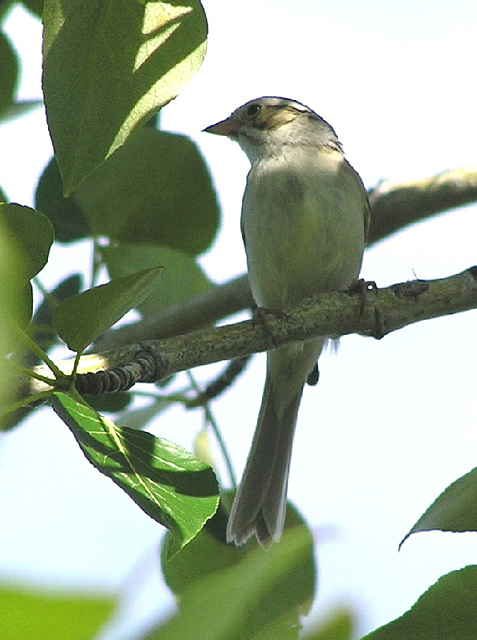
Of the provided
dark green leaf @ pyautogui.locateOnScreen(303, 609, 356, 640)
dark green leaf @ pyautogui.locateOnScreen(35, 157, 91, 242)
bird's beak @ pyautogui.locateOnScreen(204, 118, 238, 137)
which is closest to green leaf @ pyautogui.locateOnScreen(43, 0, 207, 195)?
dark green leaf @ pyautogui.locateOnScreen(303, 609, 356, 640)

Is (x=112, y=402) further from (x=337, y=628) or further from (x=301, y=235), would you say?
(x=337, y=628)

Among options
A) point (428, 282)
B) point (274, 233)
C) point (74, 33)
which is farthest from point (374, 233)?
point (74, 33)

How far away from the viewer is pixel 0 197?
2688mm

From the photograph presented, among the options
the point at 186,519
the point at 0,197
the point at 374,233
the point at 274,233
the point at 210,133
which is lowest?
the point at 186,519

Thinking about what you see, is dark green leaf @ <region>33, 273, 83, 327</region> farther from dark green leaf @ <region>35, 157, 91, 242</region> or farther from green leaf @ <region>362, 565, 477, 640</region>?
green leaf @ <region>362, 565, 477, 640</region>

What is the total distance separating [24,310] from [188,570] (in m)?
1.11

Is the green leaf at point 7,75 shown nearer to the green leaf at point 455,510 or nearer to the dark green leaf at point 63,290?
the dark green leaf at point 63,290

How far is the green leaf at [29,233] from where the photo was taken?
1.56 m

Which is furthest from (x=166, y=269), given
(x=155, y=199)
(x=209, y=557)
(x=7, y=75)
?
(x=209, y=557)

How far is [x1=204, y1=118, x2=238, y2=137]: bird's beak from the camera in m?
5.53

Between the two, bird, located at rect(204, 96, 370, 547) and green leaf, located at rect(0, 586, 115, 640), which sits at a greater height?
bird, located at rect(204, 96, 370, 547)

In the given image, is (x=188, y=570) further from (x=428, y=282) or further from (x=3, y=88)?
(x=3, y=88)

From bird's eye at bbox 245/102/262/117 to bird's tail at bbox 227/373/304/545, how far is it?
6.23ft

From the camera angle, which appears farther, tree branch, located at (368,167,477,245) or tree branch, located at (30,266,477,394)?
tree branch, located at (368,167,477,245)
